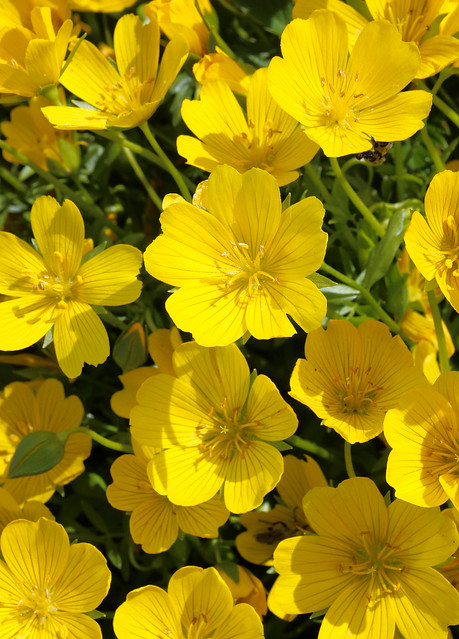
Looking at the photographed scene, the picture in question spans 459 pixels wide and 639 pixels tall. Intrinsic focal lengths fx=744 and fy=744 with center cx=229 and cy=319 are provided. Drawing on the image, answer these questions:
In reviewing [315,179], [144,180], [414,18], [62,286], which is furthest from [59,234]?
[414,18]

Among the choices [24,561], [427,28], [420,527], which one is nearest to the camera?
[420,527]

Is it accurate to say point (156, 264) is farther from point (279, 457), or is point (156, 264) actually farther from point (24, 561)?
point (24, 561)

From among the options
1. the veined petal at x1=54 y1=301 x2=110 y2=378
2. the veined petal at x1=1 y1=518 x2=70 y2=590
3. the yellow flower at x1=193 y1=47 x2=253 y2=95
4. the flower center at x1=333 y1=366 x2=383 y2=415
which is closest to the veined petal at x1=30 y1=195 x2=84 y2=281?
the veined petal at x1=54 y1=301 x2=110 y2=378

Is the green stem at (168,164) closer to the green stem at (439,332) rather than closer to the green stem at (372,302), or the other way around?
the green stem at (372,302)

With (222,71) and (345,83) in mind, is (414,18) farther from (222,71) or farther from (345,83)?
(222,71)

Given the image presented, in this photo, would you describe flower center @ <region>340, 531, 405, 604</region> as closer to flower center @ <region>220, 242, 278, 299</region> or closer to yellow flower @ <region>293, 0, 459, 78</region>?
flower center @ <region>220, 242, 278, 299</region>

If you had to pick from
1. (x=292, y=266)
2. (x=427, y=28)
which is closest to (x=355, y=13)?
(x=427, y=28)

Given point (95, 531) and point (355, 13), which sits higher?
point (355, 13)
